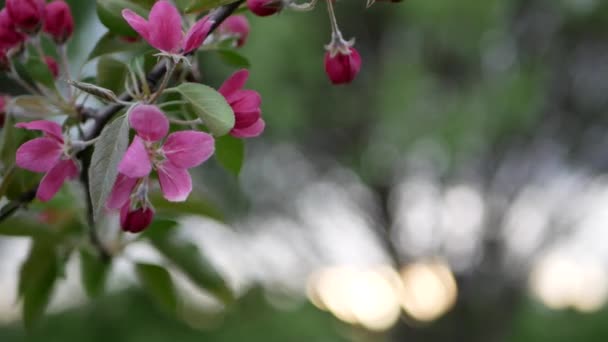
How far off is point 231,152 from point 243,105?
0.19 ft

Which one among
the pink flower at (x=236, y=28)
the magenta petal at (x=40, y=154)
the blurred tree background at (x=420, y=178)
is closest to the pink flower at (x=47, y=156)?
the magenta petal at (x=40, y=154)

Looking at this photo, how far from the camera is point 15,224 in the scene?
404 millimetres

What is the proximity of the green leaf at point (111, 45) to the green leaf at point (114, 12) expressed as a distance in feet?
0.13

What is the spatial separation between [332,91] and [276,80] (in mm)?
632

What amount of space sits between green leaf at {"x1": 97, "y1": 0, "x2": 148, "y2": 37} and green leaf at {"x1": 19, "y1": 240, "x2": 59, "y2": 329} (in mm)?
164

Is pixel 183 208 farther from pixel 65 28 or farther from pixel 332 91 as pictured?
pixel 332 91

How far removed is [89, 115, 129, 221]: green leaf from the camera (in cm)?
23

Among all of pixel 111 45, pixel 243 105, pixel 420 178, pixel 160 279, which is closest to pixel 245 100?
pixel 243 105

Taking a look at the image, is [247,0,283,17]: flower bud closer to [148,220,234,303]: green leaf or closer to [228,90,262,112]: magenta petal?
[228,90,262,112]: magenta petal

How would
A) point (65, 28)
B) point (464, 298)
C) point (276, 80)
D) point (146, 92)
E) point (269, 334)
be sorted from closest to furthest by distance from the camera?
point (146, 92) → point (65, 28) → point (276, 80) → point (269, 334) → point (464, 298)

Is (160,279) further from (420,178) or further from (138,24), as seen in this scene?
(420,178)

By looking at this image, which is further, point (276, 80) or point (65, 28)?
point (276, 80)

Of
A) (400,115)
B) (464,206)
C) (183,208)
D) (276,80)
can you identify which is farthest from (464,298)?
(183,208)

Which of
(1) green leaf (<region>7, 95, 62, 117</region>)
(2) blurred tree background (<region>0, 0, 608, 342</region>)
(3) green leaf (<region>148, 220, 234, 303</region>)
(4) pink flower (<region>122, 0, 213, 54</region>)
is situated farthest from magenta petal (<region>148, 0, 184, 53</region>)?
(2) blurred tree background (<region>0, 0, 608, 342</region>)
